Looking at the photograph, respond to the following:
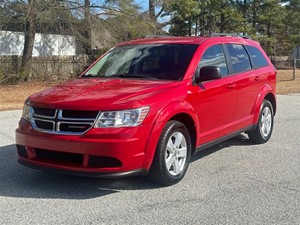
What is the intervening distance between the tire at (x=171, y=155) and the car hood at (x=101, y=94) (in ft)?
1.61

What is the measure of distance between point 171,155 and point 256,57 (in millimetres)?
3181

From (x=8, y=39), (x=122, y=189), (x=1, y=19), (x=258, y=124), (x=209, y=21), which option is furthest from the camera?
(x=209, y=21)

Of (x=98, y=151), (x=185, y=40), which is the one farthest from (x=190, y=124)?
(x=98, y=151)

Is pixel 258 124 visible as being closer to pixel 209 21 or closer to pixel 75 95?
pixel 75 95

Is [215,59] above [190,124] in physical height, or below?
above

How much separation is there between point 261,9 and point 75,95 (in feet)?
132

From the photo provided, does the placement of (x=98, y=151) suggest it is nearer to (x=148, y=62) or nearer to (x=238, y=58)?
(x=148, y=62)

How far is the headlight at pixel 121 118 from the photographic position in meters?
4.44

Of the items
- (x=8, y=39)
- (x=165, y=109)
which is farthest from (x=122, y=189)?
(x=8, y=39)

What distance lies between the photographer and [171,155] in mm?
5012

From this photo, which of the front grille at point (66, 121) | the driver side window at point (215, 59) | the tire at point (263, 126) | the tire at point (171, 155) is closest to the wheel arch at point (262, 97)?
the tire at point (263, 126)

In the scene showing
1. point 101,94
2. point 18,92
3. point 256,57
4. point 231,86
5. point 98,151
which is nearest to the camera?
point 98,151

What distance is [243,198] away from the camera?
4.62 meters

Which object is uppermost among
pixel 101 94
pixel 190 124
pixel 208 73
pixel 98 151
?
pixel 208 73
